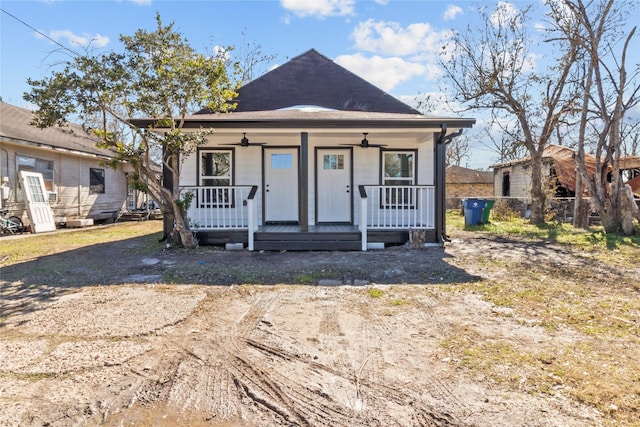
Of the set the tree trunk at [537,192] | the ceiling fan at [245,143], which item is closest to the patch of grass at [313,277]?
the ceiling fan at [245,143]

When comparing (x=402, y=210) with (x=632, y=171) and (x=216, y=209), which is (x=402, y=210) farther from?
(x=632, y=171)

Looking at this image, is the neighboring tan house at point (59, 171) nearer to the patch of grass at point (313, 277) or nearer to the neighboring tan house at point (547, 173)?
the patch of grass at point (313, 277)

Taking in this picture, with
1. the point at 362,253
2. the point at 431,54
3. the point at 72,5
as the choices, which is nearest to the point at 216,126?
the point at 362,253

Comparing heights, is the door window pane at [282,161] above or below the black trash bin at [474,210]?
above

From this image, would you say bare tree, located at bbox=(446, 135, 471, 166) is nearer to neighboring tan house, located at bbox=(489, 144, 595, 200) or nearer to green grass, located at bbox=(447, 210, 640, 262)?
neighboring tan house, located at bbox=(489, 144, 595, 200)

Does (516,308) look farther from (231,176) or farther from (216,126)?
(231,176)

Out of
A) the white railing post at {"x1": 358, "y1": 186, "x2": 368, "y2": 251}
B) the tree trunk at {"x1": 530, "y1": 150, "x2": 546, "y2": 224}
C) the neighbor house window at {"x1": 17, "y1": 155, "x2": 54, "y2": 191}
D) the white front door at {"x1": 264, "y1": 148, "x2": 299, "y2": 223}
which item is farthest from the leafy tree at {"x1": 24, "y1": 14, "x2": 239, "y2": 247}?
the tree trunk at {"x1": 530, "y1": 150, "x2": 546, "y2": 224}

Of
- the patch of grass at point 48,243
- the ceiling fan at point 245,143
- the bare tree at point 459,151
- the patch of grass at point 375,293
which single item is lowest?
the patch of grass at point 375,293

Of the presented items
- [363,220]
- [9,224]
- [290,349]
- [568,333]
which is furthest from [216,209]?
[568,333]

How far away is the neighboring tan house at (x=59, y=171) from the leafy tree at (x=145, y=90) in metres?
3.39

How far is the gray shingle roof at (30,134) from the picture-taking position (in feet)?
35.6

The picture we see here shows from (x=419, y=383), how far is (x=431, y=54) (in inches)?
558

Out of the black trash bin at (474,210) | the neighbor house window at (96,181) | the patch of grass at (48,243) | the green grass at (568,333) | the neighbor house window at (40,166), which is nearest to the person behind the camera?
the green grass at (568,333)

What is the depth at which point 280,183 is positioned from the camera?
30.2 ft
